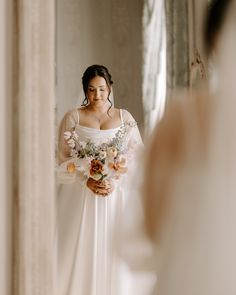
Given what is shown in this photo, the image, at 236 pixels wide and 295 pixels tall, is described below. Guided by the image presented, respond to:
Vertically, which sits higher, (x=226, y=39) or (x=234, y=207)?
(x=226, y=39)

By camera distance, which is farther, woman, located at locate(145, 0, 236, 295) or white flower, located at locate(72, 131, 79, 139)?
white flower, located at locate(72, 131, 79, 139)

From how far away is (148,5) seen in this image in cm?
81

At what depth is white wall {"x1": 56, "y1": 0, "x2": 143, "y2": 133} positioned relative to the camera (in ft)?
2.63

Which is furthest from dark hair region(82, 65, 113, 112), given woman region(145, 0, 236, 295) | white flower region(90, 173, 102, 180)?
woman region(145, 0, 236, 295)

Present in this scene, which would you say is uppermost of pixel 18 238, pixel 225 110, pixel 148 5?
pixel 148 5

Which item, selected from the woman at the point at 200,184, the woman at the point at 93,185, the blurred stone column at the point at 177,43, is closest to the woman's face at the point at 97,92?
the woman at the point at 93,185

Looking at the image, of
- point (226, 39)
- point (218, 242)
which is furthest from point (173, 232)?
point (226, 39)

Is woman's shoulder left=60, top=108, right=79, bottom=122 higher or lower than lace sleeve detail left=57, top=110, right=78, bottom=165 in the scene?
higher

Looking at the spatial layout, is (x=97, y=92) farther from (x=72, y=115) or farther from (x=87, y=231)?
(x=87, y=231)

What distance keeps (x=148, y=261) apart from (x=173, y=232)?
56 millimetres

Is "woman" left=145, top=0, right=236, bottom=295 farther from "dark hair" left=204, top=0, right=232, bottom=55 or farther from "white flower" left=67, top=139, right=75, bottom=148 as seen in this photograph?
"white flower" left=67, top=139, right=75, bottom=148

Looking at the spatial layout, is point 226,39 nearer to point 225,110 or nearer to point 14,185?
point 225,110

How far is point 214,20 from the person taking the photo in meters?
0.55

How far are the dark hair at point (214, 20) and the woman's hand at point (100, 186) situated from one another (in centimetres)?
33
